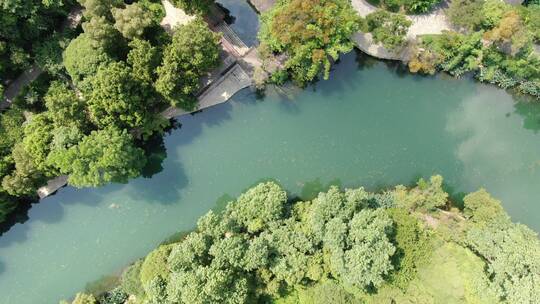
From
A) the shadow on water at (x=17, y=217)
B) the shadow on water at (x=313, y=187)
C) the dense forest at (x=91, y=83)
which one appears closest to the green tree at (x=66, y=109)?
the dense forest at (x=91, y=83)

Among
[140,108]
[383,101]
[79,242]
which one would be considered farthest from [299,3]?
[79,242]

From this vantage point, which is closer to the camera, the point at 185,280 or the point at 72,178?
the point at 185,280

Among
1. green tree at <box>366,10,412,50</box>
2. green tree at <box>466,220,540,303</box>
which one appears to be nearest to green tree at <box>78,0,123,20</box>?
green tree at <box>366,10,412,50</box>

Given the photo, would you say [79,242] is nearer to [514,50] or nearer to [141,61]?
[141,61]

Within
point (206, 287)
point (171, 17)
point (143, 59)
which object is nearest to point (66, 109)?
point (143, 59)

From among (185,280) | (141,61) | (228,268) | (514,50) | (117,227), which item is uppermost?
(141,61)

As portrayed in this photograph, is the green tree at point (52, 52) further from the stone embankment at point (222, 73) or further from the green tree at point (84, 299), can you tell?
the green tree at point (84, 299)

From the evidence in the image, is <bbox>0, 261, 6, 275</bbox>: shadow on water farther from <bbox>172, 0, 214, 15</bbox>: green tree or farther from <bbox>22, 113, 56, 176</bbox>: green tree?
<bbox>172, 0, 214, 15</bbox>: green tree
